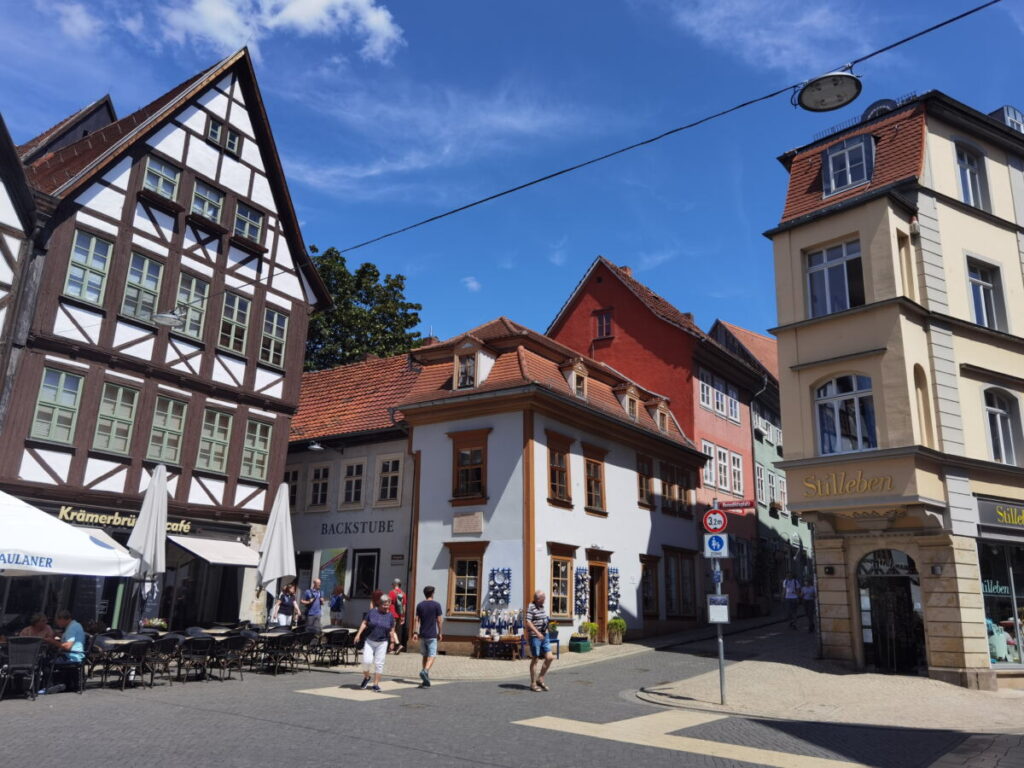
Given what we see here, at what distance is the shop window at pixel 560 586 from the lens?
21578 millimetres

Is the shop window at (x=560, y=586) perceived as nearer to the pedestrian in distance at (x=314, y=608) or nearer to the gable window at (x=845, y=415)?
the pedestrian in distance at (x=314, y=608)

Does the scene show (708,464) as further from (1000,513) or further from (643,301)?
(1000,513)

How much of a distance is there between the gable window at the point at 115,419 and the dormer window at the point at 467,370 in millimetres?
8693

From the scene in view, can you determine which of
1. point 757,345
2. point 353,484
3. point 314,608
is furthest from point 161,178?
point 757,345

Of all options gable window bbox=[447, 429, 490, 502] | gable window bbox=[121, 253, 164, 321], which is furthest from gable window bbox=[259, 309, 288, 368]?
gable window bbox=[447, 429, 490, 502]

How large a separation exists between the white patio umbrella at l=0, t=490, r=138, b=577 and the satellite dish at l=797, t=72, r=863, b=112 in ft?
41.1

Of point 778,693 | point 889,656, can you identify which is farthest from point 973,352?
point 778,693

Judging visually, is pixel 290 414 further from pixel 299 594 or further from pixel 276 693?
pixel 276 693

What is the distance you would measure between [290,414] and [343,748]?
15648 mm

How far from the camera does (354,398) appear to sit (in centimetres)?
2855

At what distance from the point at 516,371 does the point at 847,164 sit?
32.9 ft

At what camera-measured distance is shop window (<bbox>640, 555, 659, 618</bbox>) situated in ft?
84.6

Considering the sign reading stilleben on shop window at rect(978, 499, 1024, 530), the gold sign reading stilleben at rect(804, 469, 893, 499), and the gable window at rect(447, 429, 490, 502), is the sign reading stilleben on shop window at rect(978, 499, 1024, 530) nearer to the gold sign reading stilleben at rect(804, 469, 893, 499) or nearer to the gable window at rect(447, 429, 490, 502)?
the gold sign reading stilleben at rect(804, 469, 893, 499)

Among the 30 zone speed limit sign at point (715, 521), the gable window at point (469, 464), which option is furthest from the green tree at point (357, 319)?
the 30 zone speed limit sign at point (715, 521)
